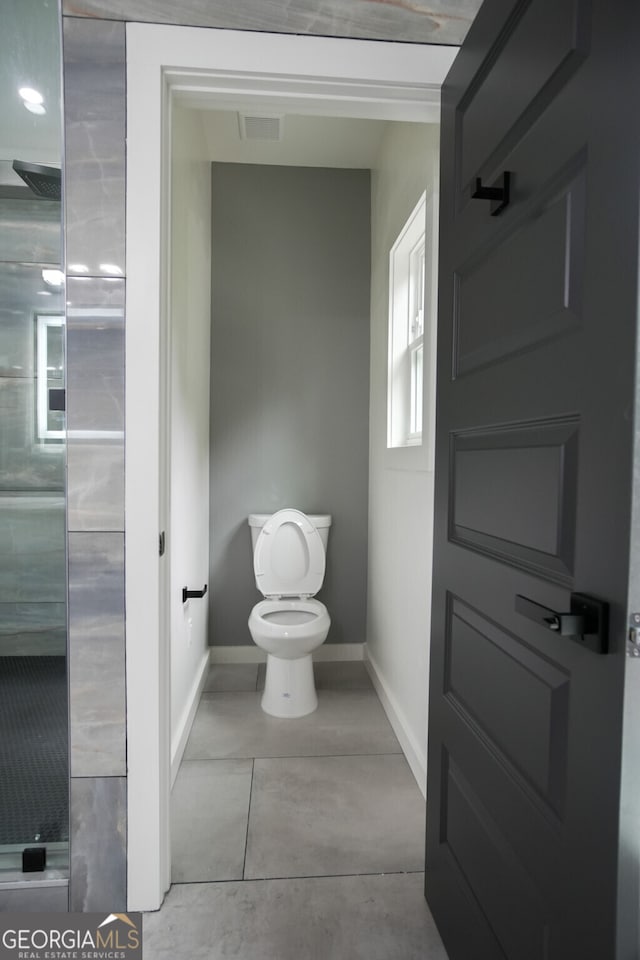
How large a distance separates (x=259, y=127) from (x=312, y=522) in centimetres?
194

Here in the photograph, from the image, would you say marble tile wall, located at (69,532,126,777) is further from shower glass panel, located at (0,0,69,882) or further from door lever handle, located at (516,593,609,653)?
door lever handle, located at (516,593,609,653)

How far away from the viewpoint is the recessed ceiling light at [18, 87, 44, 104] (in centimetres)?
133

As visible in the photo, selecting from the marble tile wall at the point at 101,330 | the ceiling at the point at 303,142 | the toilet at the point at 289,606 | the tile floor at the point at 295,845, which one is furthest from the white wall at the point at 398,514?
the marble tile wall at the point at 101,330

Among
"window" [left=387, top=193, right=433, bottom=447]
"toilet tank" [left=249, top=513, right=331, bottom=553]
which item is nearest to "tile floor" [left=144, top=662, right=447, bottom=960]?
"toilet tank" [left=249, top=513, right=331, bottom=553]

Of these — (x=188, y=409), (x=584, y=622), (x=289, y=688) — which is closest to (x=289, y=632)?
(x=289, y=688)

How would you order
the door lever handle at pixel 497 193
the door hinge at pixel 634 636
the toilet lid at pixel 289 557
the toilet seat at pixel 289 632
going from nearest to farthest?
1. the door hinge at pixel 634 636
2. the door lever handle at pixel 497 193
3. the toilet seat at pixel 289 632
4. the toilet lid at pixel 289 557

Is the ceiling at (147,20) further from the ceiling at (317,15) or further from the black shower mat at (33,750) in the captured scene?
the black shower mat at (33,750)

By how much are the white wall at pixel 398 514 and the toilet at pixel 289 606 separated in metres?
0.33

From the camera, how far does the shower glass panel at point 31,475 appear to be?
1.33 m

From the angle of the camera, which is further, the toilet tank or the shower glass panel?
the toilet tank

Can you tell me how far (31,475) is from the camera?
1.37m

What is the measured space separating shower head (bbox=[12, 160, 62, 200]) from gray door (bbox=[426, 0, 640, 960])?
94 cm

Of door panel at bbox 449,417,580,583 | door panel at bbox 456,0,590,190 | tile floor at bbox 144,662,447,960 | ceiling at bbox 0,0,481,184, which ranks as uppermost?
ceiling at bbox 0,0,481,184

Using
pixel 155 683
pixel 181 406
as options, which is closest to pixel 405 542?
pixel 181 406
